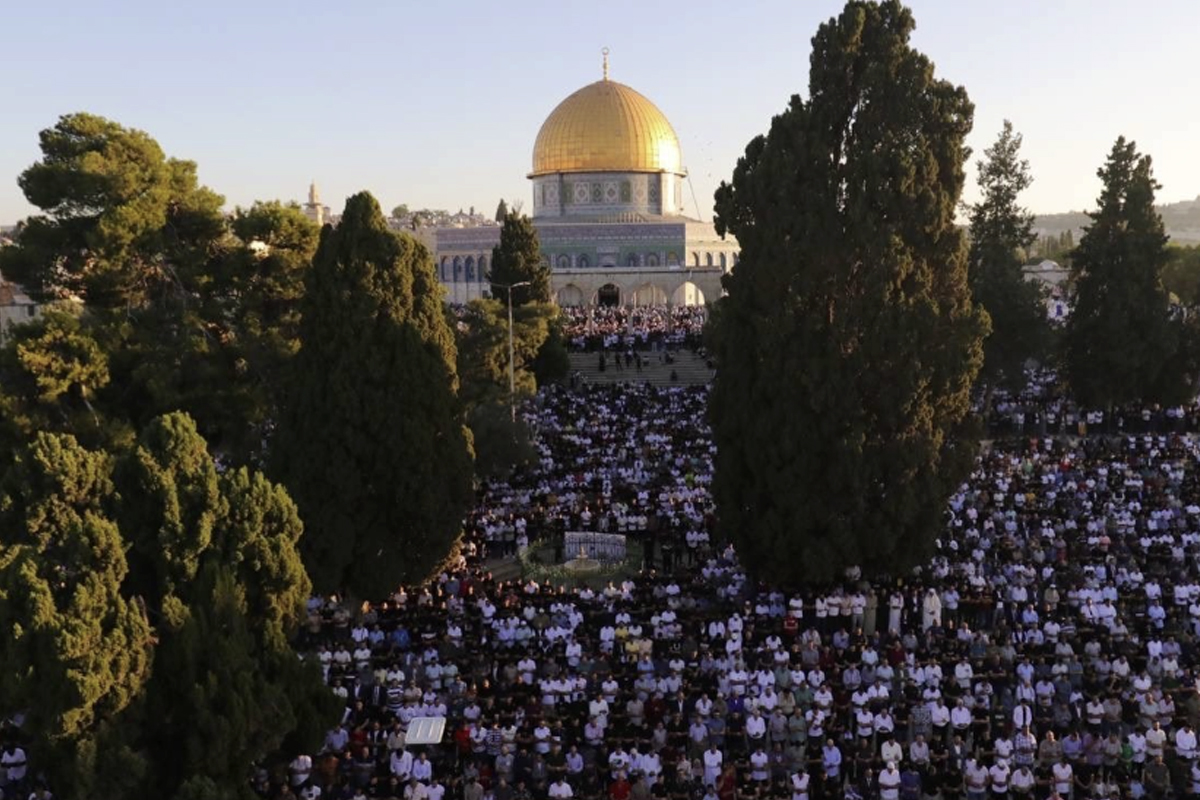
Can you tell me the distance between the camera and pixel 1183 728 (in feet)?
38.8

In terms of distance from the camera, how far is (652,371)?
38750 millimetres

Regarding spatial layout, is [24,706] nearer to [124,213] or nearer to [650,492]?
[124,213]

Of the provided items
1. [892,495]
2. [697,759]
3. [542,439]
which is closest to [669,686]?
[697,759]

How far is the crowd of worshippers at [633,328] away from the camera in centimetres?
4200

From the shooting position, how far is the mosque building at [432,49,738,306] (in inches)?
2403

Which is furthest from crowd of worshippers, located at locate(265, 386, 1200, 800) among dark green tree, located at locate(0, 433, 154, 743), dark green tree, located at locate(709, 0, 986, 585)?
A: dark green tree, located at locate(0, 433, 154, 743)

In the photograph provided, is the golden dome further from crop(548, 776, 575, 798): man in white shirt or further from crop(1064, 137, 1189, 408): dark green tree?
crop(548, 776, 575, 798): man in white shirt

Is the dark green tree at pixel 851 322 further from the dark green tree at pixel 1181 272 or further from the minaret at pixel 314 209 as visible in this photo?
the minaret at pixel 314 209

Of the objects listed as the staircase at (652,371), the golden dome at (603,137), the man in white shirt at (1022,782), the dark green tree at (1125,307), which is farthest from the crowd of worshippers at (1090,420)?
the golden dome at (603,137)

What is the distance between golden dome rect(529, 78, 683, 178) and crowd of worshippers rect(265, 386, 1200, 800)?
151ft

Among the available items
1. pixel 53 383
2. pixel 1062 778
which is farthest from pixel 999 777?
pixel 53 383

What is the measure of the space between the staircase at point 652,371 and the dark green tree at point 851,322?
1958cm

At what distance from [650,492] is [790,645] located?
779 cm

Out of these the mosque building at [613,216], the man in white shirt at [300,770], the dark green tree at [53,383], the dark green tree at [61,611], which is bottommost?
the man in white shirt at [300,770]
